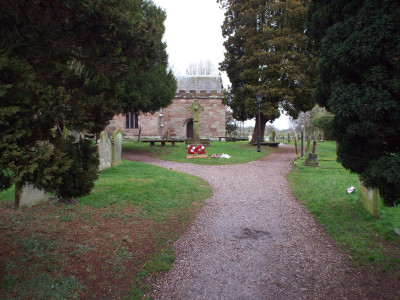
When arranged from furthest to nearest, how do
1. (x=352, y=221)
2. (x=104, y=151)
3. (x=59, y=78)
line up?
(x=104, y=151) → (x=352, y=221) → (x=59, y=78)

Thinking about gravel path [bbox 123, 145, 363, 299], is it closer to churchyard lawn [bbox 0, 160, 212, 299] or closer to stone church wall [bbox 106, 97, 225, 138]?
churchyard lawn [bbox 0, 160, 212, 299]

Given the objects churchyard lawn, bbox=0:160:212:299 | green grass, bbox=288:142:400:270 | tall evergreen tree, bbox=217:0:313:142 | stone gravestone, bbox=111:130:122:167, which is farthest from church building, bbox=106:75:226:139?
churchyard lawn, bbox=0:160:212:299

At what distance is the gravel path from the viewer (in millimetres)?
2879

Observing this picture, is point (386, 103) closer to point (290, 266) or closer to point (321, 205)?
point (290, 266)

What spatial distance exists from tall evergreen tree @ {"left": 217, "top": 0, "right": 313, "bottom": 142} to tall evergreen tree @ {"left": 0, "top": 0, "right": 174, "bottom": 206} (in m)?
17.5

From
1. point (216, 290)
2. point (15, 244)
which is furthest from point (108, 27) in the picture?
point (216, 290)

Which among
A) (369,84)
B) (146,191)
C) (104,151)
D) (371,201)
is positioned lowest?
(146,191)

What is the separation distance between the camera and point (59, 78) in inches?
122

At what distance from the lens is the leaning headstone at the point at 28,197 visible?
479 cm

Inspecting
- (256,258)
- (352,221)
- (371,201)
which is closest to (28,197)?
(256,258)

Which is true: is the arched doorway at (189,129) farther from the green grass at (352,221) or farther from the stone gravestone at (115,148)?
the green grass at (352,221)

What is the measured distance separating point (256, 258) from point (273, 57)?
18806 millimetres

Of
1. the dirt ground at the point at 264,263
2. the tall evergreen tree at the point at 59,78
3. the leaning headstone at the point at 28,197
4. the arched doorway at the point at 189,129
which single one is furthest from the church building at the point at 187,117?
the tall evergreen tree at the point at 59,78

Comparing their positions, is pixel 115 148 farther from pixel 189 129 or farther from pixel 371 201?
pixel 189 129
